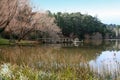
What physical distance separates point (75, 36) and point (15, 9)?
50509 millimetres

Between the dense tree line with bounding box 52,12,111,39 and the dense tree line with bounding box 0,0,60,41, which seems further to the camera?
the dense tree line with bounding box 52,12,111,39

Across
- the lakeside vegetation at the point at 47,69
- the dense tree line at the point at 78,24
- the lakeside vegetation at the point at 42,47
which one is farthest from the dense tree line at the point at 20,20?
the dense tree line at the point at 78,24

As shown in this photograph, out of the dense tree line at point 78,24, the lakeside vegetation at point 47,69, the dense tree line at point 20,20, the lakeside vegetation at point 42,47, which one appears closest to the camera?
the lakeside vegetation at point 47,69

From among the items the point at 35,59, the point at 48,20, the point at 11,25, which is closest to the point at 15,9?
the point at 11,25

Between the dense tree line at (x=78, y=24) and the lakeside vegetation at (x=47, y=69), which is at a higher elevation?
the dense tree line at (x=78, y=24)

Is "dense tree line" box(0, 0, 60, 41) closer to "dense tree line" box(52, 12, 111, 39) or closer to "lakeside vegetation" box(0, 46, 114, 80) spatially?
"lakeside vegetation" box(0, 46, 114, 80)

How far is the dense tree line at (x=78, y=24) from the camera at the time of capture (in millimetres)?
83000

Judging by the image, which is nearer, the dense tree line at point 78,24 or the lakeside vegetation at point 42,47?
the lakeside vegetation at point 42,47

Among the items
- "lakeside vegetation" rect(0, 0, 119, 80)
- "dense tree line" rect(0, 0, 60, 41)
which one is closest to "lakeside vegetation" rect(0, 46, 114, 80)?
"lakeside vegetation" rect(0, 0, 119, 80)

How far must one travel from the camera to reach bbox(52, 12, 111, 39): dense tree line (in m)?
83.0

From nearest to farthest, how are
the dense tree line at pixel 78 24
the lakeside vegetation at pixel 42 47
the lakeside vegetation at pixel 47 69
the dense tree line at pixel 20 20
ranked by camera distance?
the lakeside vegetation at pixel 47 69
the lakeside vegetation at pixel 42 47
the dense tree line at pixel 20 20
the dense tree line at pixel 78 24

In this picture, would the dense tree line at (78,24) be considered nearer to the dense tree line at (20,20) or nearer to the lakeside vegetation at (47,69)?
the dense tree line at (20,20)

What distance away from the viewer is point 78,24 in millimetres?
91000

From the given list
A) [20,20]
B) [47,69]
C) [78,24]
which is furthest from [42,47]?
[78,24]
